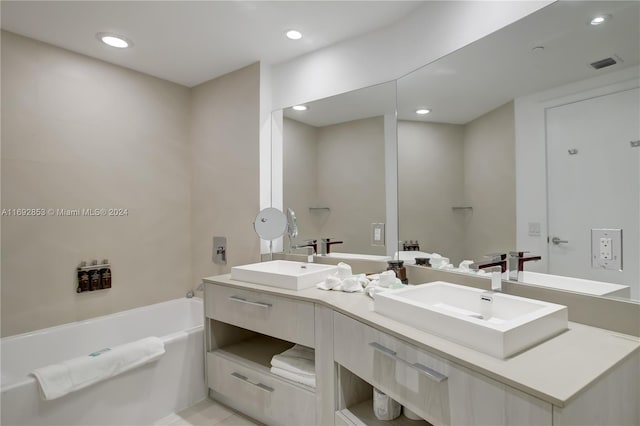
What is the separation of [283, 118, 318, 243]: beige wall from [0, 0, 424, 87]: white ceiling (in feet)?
1.83

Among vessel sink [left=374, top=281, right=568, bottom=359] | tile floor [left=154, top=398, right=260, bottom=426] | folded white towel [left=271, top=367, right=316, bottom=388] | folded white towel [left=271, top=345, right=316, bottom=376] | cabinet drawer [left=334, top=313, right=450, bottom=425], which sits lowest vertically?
tile floor [left=154, top=398, right=260, bottom=426]

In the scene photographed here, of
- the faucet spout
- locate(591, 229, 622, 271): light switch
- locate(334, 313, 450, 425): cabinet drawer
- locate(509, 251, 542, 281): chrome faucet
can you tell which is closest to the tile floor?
locate(334, 313, 450, 425): cabinet drawer

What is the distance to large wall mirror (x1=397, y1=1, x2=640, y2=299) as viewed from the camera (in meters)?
1.15

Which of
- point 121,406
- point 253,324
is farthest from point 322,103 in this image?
point 121,406

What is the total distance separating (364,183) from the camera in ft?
7.23

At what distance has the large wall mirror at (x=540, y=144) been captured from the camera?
1.15m

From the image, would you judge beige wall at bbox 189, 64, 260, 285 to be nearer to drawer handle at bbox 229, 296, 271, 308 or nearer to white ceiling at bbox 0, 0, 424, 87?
→ white ceiling at bbox 0, 0, 424, 87

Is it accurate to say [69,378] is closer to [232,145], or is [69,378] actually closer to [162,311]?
[162,311]

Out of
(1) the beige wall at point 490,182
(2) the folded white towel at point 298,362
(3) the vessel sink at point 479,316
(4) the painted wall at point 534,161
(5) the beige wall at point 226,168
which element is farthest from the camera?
(5) the beige wall at point 226,168

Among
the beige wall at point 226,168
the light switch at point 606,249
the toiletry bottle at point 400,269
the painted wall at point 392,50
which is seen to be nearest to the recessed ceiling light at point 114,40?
the beige wall at point 226,168

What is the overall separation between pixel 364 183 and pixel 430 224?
0.52 m

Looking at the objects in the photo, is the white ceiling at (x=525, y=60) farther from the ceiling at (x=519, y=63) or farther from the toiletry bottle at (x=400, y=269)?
the toiletry bottle at (x=400, y=269)

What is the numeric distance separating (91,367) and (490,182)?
7.04 ft

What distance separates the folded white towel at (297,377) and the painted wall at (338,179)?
0.84 m
